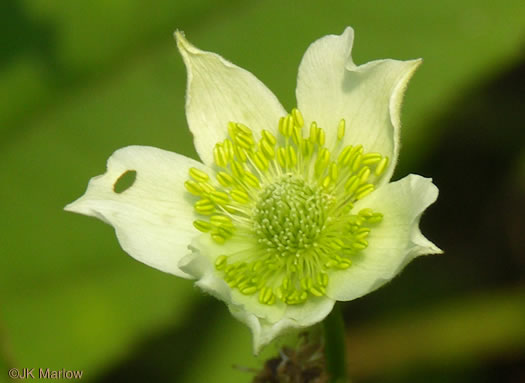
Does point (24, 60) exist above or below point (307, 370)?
above

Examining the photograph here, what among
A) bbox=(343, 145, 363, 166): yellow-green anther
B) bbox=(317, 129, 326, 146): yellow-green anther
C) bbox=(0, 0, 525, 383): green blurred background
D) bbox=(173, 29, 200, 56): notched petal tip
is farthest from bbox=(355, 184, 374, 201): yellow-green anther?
bbox=(0, 0, 525, 383): green blurred background

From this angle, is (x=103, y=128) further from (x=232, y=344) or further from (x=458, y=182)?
(x=458, y=182)

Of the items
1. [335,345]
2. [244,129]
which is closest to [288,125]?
[244,129]

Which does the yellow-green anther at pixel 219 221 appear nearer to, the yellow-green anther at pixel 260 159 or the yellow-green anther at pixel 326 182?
the yellow-green anther at pixel 260 159

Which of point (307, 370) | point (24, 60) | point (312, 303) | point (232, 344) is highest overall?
point (24, 60)

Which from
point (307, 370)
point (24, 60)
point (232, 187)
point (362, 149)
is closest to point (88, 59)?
point (24, 60)

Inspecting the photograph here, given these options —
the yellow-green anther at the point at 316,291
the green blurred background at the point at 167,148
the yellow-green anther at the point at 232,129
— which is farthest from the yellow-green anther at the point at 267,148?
the green blurred background at the point at 167,148

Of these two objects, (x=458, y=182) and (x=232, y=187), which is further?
(x=458, y=182)
